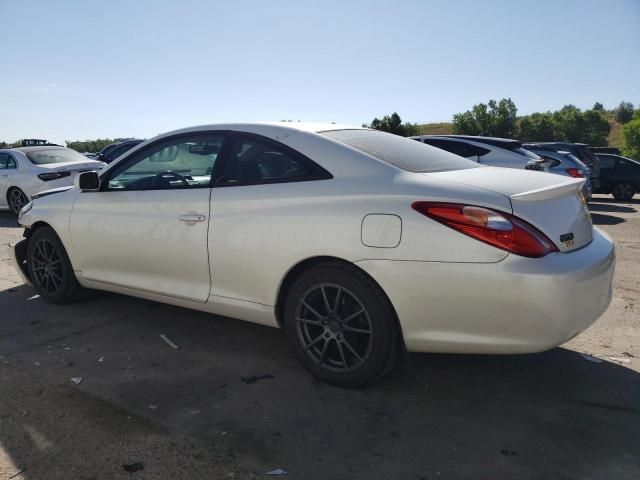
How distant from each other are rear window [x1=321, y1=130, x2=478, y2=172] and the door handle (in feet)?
3.24

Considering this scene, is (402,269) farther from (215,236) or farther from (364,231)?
(215,236)

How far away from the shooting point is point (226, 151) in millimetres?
3660

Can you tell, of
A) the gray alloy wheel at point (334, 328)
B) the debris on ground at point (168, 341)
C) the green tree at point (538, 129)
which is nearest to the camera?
the gray alloy wheel at point (334, 328)

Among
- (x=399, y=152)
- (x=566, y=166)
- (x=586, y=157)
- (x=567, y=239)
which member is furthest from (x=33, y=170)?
(x=586, y=157)

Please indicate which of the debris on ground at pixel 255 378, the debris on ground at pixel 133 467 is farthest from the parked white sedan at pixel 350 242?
the debris on ground at pixel 133 467

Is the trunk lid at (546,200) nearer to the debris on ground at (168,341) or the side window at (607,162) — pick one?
the debris on ground at (168,341)

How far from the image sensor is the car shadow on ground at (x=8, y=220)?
398 inches

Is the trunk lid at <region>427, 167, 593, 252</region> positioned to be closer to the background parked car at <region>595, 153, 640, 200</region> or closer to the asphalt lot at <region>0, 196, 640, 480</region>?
the asphalt lot at <region>0, 196, 640, 480</region>

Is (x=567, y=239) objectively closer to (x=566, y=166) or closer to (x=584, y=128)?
(x=566, y=166)

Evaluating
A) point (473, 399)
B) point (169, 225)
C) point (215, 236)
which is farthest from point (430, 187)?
point (169, 225)

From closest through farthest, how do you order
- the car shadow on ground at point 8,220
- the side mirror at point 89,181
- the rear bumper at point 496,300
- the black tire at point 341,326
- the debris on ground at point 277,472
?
1. the debris on ground at point 277,472
2. the rear bumper at point 496,300
3. the black tire at point 341,326
4. the side mirror at point 89,181
5. the car shadow on ground at point 8,220

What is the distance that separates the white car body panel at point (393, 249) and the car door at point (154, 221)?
0.05 feet

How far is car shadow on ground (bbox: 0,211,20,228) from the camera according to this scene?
10109mm

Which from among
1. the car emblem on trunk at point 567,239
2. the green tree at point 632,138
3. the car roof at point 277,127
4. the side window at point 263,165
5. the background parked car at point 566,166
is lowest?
the green tree at point 632,138
